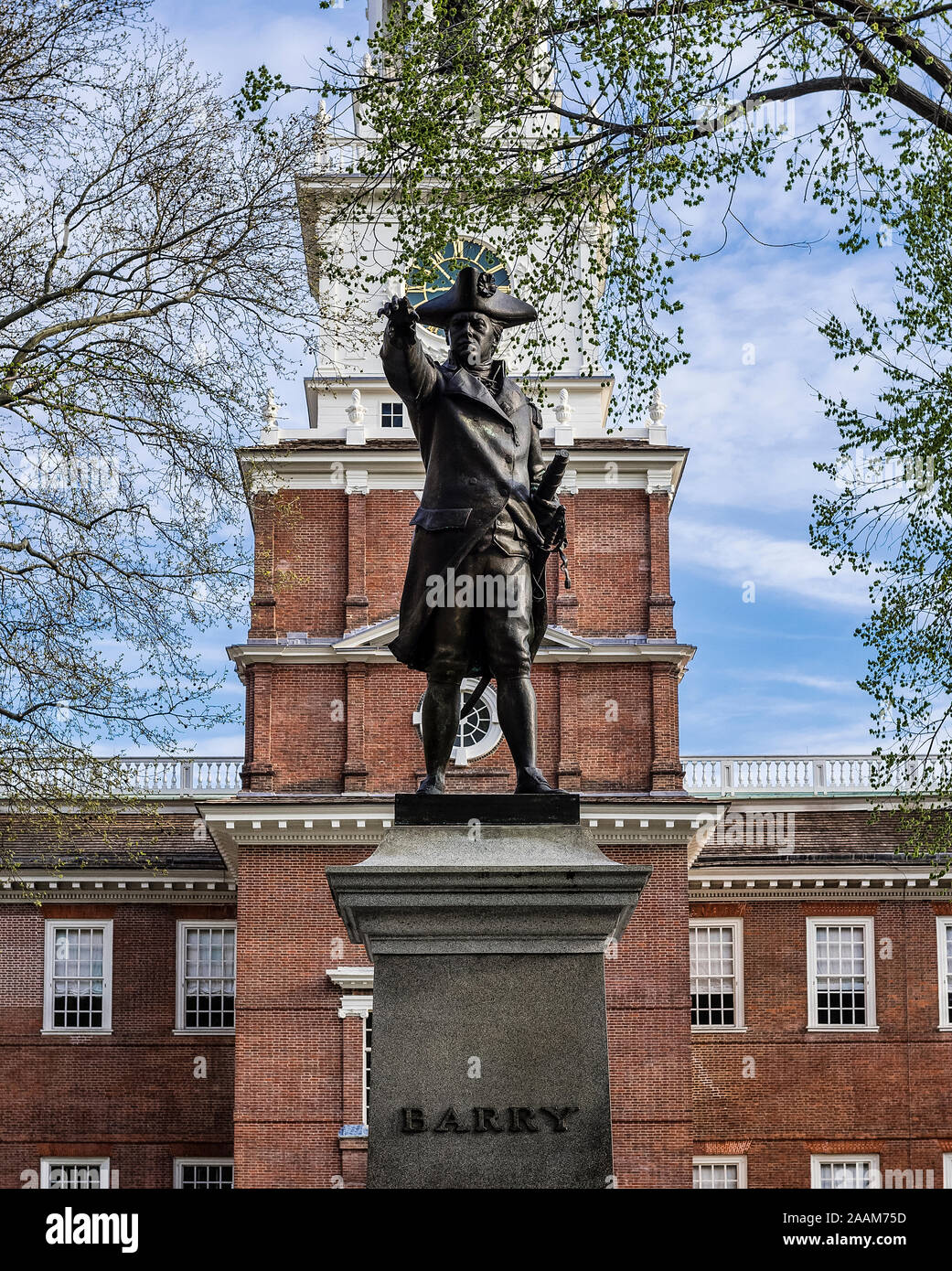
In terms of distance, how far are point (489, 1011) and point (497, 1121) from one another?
0.51 meters

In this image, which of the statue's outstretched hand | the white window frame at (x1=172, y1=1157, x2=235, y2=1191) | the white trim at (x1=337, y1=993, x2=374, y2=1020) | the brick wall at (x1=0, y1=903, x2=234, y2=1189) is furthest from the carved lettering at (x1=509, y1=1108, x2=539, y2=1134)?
the white window frame at (x1=172, y1=1157, x2=235, y2=1191)

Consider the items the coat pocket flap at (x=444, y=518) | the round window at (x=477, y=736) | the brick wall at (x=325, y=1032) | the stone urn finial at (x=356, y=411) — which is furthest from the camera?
the stone urn finial at (x=356, y=411)

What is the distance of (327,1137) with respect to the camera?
29.8 metres

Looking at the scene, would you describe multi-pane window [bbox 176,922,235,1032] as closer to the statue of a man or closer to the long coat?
the statue of a man

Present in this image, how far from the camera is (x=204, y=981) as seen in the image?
Answer: 34.4 m

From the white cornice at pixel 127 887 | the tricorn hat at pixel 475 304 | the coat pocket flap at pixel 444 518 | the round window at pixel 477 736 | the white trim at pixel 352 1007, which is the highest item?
the round window at pixel 477 736

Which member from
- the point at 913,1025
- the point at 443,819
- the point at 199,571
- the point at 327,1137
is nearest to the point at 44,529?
the point at 199,571

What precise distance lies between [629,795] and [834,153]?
58.6 ft

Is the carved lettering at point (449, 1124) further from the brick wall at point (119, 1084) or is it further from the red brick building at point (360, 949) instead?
the brick wall at point (119, 1084)

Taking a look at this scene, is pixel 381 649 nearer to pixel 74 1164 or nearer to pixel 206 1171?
pixel 206 1171

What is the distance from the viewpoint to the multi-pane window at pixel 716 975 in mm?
34469

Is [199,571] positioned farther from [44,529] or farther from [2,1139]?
[2,1139]

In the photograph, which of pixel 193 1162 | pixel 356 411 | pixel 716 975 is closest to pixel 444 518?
pixel 356 411

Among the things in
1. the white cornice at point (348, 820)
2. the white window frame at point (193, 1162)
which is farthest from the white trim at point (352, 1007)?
the white window frame at point (193, 1162)
